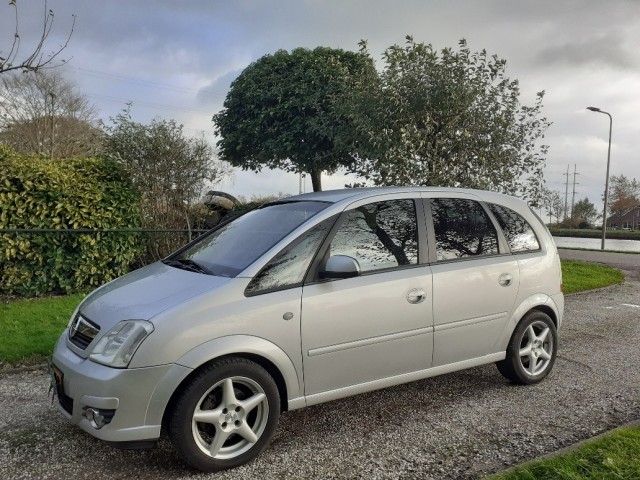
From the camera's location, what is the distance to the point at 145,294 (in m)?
3.50

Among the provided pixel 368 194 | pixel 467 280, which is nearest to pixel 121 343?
pixel 368 194

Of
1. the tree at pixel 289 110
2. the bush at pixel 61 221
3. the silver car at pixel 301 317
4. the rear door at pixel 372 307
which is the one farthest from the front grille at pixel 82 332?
the tree at pixel 289 110

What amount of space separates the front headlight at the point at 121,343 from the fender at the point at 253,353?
0.27 meters

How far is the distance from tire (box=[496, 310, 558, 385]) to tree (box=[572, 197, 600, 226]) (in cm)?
7041

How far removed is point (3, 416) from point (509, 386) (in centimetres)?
421

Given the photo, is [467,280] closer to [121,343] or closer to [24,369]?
[121,343]

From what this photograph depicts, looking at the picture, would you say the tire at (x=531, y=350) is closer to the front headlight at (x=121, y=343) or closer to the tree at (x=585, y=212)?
the front headlight at (x=121, y=343)

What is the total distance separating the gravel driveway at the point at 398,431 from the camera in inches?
130

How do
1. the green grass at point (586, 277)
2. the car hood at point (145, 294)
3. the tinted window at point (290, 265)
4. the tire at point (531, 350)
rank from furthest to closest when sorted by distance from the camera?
the green grass at point (586, 277), the tire at point (531, 350), the tinted window at point (290, 265), the car hood at point (145, 294)

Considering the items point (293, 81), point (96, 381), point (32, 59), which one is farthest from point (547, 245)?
point (293, 81)

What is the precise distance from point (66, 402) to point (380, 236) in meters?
2.42

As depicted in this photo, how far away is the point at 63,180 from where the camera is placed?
8.64 metres

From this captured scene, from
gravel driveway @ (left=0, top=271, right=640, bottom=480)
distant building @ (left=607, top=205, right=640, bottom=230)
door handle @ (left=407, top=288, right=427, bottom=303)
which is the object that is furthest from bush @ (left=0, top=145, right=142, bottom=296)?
distant building @ (left=607, top=205, right=640, bottom=230)

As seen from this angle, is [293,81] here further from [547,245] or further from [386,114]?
[547,245]
